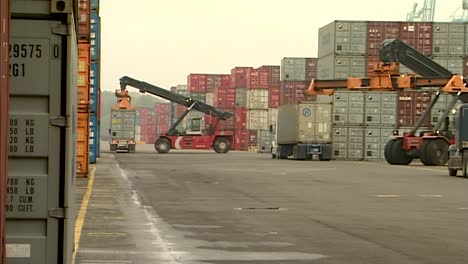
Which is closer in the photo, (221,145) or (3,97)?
(3,97)

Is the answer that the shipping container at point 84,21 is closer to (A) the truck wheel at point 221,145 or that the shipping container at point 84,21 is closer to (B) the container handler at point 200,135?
(B) the container handler at point 200,135

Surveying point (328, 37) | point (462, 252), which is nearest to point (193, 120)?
point (328, 37)

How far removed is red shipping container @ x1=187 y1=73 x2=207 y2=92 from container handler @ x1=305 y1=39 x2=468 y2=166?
55867 mm

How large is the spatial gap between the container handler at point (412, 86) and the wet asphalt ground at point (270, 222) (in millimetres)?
16749

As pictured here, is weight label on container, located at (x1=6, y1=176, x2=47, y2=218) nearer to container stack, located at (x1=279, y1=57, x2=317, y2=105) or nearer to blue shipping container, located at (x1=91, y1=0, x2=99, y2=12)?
blue shipping container, located at (x1=91, y1=0, x2=99, y2=12)

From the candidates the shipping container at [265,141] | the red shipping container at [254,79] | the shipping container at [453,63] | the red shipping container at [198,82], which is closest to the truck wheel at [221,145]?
the shipping container at [265,141]

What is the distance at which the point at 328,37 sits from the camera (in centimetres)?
5894

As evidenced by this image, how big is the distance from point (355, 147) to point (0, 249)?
50742 mm

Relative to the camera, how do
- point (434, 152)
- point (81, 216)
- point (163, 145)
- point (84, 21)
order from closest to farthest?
point (81, 216) → point (84, 21) → point (434, 152) → point (163, 145)

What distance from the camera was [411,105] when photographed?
54531 millimetres

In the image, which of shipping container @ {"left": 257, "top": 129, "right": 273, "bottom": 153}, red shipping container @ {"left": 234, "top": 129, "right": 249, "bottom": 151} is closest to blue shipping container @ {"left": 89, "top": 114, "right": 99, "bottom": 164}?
shipping container @ {"left": 257, "top": 129, "right": 273, "bottom": 153}

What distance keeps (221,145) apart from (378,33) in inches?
746

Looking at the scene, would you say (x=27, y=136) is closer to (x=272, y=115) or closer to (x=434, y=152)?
(x=434, y=152)

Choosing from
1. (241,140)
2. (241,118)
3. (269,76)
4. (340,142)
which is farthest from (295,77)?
(340,142)
